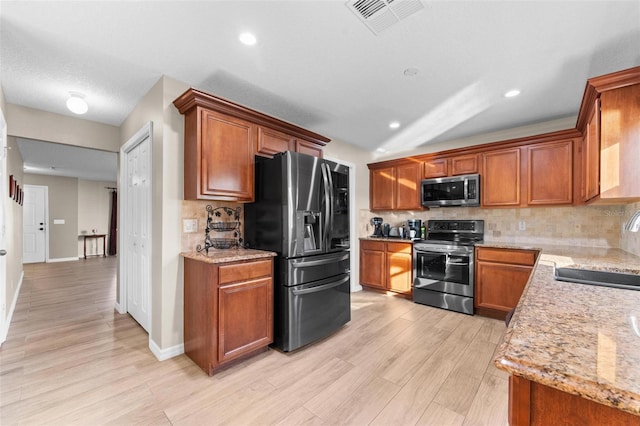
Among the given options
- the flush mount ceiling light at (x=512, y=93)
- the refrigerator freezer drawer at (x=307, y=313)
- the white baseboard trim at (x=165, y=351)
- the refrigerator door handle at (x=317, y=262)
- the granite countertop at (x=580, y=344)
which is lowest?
the white baseboard trim at (x=165, y=351)

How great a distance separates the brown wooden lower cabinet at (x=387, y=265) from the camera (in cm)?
412

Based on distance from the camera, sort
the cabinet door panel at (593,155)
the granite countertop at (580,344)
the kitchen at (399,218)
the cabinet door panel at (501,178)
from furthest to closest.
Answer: the cabinet door panel at (501,178)
the kitchen at (399,218)
the cabinet door panel at (593,155)
the granite countertop at (580,344)

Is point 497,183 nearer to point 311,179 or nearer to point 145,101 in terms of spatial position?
point 311,179

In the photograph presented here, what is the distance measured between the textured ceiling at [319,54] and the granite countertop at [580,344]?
165cm

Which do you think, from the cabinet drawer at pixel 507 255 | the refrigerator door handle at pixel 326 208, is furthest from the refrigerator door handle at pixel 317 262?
the cabinet drawer at pixel 507 255

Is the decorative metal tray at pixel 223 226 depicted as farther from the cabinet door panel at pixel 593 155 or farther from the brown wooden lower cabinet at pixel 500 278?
the cabinet door panel at pixel 593 155

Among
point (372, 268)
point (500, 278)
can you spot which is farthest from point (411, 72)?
point (372, 268)

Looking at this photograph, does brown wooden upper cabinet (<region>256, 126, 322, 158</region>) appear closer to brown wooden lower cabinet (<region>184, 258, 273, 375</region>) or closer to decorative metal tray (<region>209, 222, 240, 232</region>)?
decorative metal tray (<region>209, 222, 240, 232</region>)

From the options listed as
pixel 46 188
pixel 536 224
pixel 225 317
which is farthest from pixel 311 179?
pixel 46 188

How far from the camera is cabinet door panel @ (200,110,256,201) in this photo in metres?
→ 2.37

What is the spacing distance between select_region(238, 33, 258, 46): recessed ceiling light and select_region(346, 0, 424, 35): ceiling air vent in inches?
27.3

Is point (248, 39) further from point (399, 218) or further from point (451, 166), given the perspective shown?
point (399, 218)

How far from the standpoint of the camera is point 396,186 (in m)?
4.57

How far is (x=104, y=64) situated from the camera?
225 centimetres
